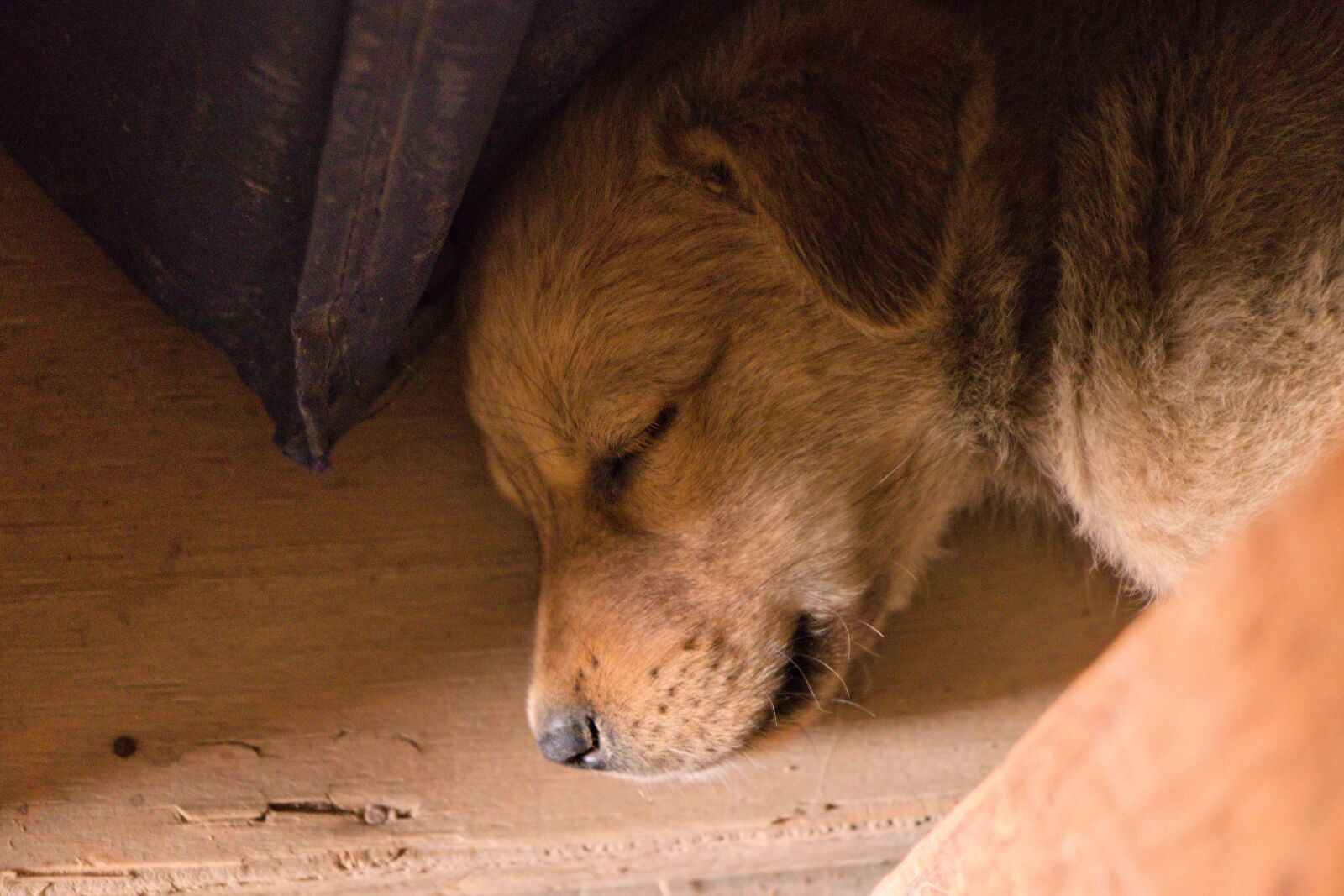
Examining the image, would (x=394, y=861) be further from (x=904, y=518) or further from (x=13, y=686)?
(x=904, y=518)

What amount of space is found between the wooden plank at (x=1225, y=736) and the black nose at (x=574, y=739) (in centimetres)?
108

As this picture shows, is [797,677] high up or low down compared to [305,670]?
up

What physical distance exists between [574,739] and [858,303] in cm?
90

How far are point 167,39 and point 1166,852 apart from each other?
5.25 feet

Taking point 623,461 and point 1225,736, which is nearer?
point 1225,736

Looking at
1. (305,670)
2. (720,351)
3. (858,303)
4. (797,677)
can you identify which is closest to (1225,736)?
(858,303)

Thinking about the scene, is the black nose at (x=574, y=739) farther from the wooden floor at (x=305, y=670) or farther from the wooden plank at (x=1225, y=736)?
the wooden plank at (x=1225, y=736)

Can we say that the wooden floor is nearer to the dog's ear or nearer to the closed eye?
the closed eye

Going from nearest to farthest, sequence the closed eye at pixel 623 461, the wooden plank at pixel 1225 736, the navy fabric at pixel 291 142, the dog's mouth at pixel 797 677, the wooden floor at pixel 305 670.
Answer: the wooden plank at pixel 1225 736 → the navy fabric at pixel 291 142 → the closed eye at pixel 623 461 → the dog's mouth at pixel 797 677 → the wooden floor at pixel 305 670

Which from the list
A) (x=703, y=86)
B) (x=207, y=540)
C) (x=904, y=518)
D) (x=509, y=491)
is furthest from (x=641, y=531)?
(x=207, y=540)

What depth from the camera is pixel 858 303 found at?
1757 millimetres

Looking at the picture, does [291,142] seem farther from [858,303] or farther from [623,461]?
[858,303]

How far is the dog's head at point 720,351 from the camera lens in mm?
1783

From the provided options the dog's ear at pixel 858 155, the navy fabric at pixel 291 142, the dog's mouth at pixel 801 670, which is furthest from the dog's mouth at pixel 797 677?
the navy fabric at pixel 291 142
